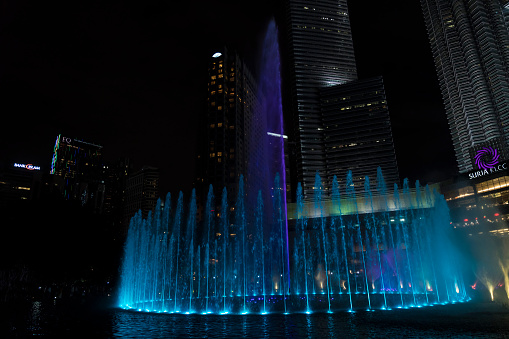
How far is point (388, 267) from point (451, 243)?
3856 cm

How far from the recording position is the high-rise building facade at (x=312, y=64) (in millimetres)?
137250

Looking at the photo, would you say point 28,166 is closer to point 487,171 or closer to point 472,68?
point 487,171

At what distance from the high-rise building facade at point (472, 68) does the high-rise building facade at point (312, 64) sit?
41.7 meters

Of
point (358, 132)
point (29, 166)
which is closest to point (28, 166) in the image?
point (29, 166)

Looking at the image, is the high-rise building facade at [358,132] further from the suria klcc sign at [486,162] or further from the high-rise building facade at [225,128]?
the suria klcc sign at [486,162]

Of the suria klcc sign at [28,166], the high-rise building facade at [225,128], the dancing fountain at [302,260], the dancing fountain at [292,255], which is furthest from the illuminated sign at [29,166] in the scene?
the dancing fountain at [302,260]

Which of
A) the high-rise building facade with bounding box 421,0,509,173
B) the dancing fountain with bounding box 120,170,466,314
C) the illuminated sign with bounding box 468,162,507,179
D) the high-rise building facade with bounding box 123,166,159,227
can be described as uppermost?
the high-rise building facade with bounding box 421,0,509,173

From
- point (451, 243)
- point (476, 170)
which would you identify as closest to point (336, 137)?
point (476, 170)

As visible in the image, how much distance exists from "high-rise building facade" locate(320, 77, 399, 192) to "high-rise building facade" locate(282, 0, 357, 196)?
5.80 m

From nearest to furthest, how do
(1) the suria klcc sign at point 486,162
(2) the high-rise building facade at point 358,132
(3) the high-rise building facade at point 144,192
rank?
(1) the suria klcc sign at point 486,162
(2) the high-rise building facade at point 358,132
(3) the high-rise building facade at point 144,192

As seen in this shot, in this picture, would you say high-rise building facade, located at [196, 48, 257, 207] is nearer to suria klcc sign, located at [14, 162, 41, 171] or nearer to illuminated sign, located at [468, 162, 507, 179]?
illuminated sign, located at [468, 162, 507, 179]

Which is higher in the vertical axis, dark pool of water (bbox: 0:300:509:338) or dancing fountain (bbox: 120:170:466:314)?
dancing fountain (bbox: 120:170:466:314)

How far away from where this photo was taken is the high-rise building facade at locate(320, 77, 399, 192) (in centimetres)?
12350

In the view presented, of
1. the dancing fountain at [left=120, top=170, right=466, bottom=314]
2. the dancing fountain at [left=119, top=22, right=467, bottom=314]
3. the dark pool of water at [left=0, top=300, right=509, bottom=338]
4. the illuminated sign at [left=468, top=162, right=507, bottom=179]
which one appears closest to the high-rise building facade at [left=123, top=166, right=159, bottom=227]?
the dancing fountain at [left=119, top=22, right=467, bottom=314]
